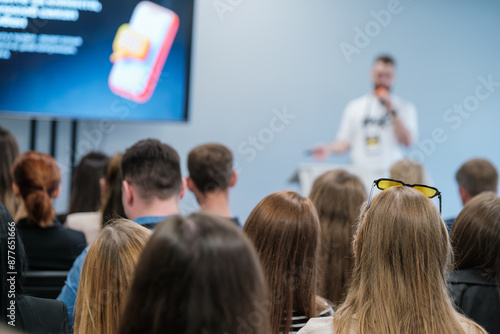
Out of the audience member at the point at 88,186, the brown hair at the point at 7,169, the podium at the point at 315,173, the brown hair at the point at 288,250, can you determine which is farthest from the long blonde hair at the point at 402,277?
the podium at the point at 315,173

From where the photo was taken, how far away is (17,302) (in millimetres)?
1294

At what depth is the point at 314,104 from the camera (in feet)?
18.0

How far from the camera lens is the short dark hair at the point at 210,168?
255cm

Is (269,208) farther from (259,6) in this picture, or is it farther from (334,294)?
(259,6)

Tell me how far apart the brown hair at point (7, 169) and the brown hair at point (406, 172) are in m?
2.04

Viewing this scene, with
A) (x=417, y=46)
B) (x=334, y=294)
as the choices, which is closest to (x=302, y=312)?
(x=334, y=294)

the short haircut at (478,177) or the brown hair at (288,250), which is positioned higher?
the short haircut at (478,177)

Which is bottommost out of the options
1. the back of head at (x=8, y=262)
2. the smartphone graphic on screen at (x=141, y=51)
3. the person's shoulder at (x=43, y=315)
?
the person's shoulder at (x=43, y=315)

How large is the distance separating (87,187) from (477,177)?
2.02 meters

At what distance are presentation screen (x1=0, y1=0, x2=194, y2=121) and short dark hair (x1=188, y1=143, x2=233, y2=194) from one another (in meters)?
2.11

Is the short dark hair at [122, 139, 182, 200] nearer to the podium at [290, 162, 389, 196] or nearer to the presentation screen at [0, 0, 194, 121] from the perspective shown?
the podium at [290, 162, 389, 196]

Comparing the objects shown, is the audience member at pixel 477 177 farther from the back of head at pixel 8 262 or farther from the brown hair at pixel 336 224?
the back of head at pixel 8 262

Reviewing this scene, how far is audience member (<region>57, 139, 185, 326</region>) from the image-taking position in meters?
2.13

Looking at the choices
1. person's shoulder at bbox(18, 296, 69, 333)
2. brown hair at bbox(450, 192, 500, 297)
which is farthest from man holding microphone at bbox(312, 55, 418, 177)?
person's shoulder at bbox(18, 296, 69, 333)
